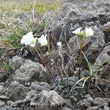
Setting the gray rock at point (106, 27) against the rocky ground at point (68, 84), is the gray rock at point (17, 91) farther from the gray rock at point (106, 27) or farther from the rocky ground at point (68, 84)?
the gray rock at point (106, 27)

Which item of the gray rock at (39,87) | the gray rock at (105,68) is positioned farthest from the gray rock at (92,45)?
the gray rock at (39,87)

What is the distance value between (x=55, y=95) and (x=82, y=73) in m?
0.52

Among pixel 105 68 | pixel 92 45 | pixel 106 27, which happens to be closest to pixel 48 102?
pixel 105 68

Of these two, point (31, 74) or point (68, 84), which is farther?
point (31, 74)

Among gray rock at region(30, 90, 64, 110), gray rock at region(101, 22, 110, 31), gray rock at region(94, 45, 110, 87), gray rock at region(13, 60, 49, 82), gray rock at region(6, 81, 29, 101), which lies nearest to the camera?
gray rock at region(30, 90, 64, 110)

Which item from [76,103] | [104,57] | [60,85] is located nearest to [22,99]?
[60,85]

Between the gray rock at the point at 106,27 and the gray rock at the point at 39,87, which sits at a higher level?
the gray rock at the point at 106,27

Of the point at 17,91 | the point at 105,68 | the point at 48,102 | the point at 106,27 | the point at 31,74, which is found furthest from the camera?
the point at 106,27

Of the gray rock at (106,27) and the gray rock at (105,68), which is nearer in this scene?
the gray rock at (105,68)

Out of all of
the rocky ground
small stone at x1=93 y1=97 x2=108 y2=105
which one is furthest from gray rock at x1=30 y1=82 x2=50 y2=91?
small stone at x1=93 y1=97 x2=108 y2=105

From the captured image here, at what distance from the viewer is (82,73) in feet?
7.66

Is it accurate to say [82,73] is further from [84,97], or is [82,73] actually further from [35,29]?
[35,29]

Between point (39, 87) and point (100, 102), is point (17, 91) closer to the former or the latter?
point (39, 87)

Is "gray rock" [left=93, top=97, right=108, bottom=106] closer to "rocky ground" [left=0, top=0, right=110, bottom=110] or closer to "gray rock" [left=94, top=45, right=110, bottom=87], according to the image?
"rocky ground" [left=0, top=0, right=110, bottom=110]
